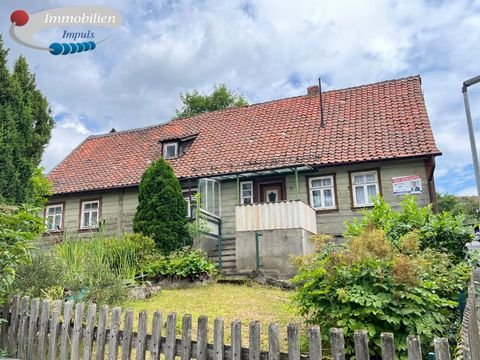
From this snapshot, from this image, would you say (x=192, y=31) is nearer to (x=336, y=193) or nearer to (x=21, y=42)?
(x=21, y=42)

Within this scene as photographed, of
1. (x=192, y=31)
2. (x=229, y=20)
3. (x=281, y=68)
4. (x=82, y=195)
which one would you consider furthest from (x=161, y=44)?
(x=82, y=195)

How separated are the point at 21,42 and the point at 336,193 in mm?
11857

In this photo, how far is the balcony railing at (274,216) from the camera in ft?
45.2

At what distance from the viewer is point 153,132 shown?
77.2 ft

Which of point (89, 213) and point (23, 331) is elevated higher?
point (89, 213)

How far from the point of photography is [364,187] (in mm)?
16109

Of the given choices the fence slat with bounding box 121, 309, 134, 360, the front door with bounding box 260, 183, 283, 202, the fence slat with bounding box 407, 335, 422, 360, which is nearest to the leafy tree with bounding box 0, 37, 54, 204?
the fence slat with bounding box 121, 309, 134, 360

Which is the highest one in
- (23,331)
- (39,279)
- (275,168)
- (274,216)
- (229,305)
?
(275,168)

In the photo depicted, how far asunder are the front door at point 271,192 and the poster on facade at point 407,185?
4536 mm

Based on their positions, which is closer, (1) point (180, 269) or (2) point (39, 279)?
(2) point (39, 279)

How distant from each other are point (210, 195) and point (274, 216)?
4.09 m

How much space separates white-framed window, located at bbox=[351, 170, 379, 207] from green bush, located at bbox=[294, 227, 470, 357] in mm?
10758

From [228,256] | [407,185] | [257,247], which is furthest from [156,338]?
[407,185]

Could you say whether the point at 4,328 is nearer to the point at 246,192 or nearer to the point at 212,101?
the point at 246,192
